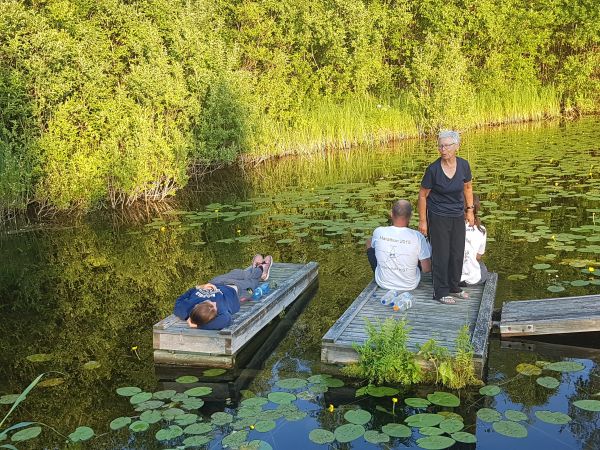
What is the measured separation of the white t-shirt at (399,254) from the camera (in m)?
6.95

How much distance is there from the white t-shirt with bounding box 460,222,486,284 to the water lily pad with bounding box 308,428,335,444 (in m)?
2.97

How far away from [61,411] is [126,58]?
12.8 meters

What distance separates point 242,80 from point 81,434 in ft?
45.7

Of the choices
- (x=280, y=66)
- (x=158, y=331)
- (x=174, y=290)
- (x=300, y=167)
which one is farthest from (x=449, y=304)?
(x=280, y=66)

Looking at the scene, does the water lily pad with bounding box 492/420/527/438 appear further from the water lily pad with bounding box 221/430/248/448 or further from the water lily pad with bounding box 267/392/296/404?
the water lily pad with bounding box 221/430/248/448

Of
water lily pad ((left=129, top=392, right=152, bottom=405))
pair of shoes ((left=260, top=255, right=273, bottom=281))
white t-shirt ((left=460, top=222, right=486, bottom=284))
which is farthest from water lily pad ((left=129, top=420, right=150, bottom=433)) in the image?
white t-shirt ((left=460, top=222, right=486, bottom=284))

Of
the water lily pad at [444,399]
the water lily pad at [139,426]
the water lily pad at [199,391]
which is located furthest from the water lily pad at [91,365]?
the water lily pad at [444,399]

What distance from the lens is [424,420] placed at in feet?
16.5

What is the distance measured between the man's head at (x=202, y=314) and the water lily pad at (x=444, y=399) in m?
2.25

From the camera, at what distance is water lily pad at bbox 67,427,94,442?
5.13 meters

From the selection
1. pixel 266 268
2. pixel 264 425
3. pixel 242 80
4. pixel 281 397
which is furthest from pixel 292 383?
pixel 242 80

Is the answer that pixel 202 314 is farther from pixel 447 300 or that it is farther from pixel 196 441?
pixel 447 300

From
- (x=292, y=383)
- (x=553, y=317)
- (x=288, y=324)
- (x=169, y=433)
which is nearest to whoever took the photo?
(x=169, y=433)

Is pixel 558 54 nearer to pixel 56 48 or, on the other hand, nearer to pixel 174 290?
pixel 56 48
